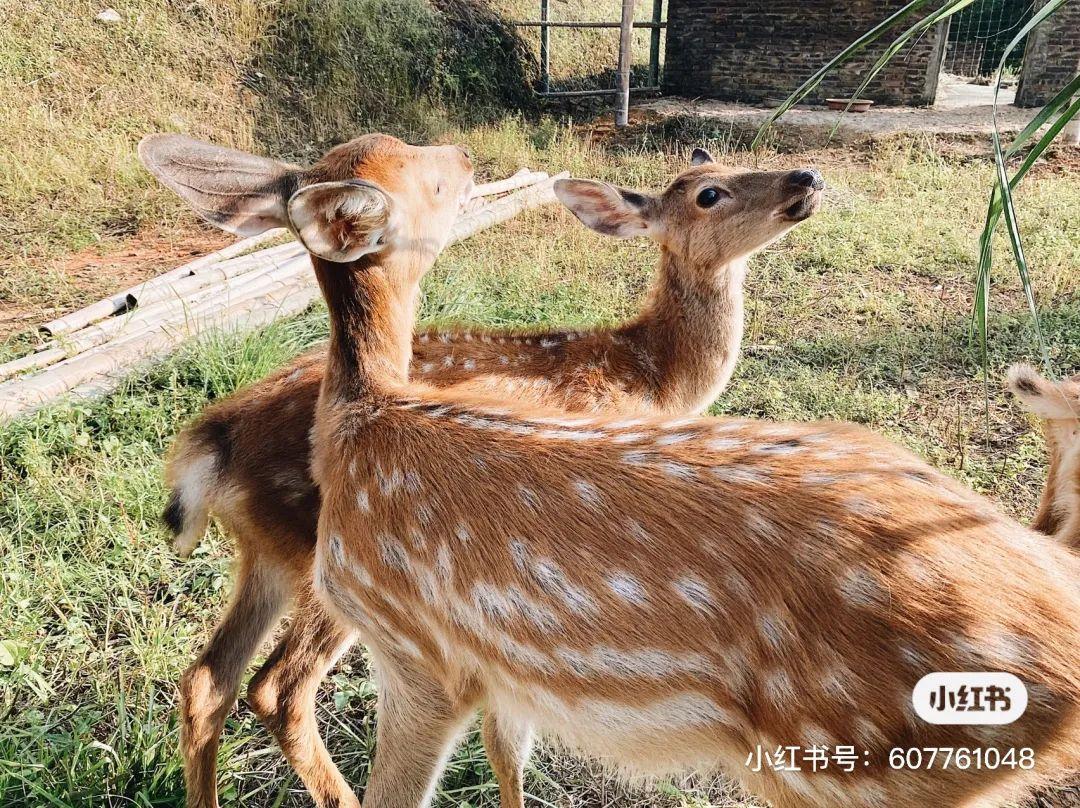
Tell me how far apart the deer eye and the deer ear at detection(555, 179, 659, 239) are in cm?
22

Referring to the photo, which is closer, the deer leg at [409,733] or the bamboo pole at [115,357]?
the deer leg at [409,733]

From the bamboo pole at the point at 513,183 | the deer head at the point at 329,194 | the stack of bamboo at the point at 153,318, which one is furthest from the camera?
the bamboo pole at the point at 513,183

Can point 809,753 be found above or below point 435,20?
below

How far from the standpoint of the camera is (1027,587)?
4.80 ft

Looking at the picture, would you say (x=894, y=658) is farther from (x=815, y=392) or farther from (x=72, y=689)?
(x=815, y=392)

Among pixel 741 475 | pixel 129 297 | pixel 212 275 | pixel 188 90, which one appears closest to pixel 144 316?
pixel 129 297

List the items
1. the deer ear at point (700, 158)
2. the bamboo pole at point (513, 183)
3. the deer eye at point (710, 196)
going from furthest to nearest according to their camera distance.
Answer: the bamboo pole at point (513, 183) < the deer ear at point (700, 158) < the deer eye at point (710, 196)

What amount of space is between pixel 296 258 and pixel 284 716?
369 cm

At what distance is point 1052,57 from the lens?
36.3 ft

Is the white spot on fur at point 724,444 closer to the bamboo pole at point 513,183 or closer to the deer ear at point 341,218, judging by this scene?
the deer ear at point 341,218

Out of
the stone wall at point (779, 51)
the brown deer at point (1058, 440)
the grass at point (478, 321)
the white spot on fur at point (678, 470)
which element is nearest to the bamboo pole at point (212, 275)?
the grass at point (478, 321)

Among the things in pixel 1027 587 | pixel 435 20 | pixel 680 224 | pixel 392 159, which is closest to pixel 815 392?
pixel 680 224

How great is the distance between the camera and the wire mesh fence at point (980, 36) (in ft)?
47.0

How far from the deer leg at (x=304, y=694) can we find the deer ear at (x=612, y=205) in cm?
215
